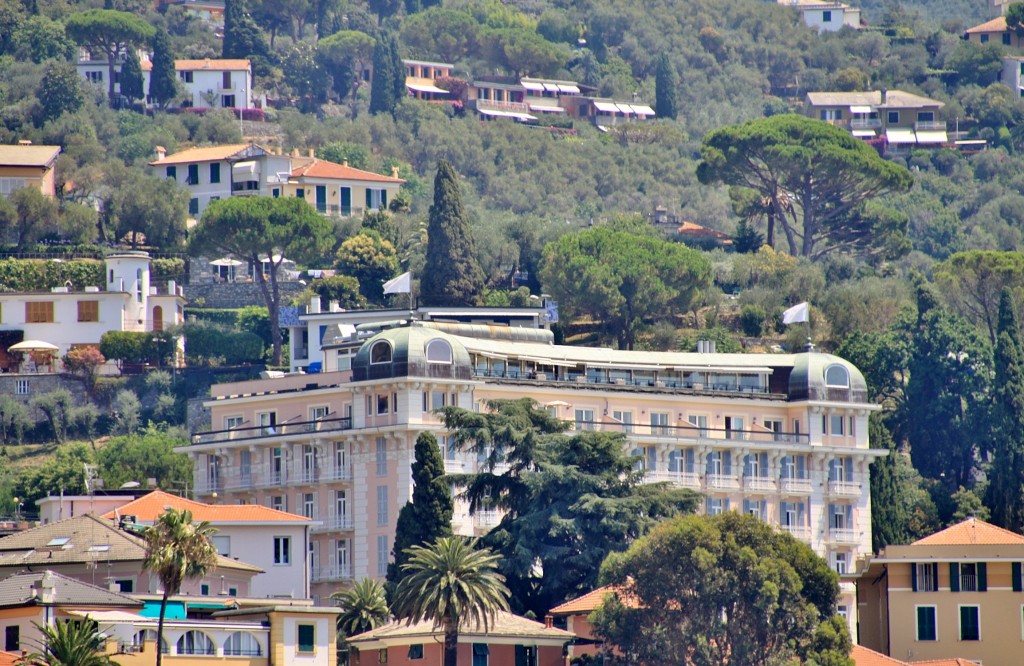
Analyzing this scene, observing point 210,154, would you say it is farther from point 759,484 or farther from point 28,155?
point 759,484

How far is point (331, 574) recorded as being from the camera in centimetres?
10525

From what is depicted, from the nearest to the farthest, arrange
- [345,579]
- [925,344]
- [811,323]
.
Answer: [345,579]
[925,344]
[811,323]

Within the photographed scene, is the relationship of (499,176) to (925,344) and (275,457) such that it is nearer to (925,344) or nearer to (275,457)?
(925,344)

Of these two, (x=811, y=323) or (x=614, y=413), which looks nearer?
(x=614, y=413)

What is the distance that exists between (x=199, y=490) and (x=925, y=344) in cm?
3967

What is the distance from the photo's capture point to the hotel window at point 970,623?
92.8 meters

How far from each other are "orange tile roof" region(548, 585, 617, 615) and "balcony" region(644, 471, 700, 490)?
55.6 ft

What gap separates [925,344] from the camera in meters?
130

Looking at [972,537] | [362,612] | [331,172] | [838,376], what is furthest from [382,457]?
[331,172]

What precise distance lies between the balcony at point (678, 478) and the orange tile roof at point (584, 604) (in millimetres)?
16934

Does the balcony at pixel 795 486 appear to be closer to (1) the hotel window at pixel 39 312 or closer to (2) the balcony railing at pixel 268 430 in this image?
(2) the balcony railing at pixel 268 430

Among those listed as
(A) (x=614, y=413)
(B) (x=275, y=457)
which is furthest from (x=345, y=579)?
(A) (x=614, y=413)

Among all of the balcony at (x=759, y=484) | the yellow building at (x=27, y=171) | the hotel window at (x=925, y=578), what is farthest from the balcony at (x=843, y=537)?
the yellow building at (x=27, y=171)

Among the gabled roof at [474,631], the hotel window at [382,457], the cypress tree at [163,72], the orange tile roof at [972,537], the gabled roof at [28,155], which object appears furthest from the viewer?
the cypress tree at [163,72]
